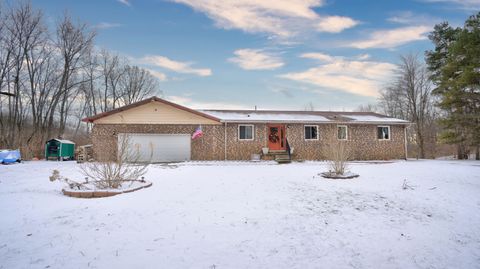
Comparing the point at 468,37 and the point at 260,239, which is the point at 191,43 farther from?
the point at 468,37

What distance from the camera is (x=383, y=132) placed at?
1886 cm

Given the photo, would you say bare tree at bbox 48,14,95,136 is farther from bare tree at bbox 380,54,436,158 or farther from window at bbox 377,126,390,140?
bare tree at bbox 380,54,436,158

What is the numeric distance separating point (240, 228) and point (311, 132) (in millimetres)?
15230

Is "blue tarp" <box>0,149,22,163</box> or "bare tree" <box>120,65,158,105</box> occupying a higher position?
"bare tree" <box>120,65,158,105</box>

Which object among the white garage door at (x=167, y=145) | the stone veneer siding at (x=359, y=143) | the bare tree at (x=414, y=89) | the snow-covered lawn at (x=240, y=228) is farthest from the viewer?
the bare tree at (x=414, y=89)

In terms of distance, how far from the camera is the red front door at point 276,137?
18.1 m

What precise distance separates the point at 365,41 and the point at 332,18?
303 cm

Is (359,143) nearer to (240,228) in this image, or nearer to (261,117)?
(261,117)

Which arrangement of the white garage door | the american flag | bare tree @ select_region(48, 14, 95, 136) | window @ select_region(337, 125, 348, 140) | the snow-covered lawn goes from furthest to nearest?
bare tree @ select_region(48, 14, 95, 136) < window @ select_region(337, 125, 348, 140) < the white garage door < the american flag < the snow-covered lawn

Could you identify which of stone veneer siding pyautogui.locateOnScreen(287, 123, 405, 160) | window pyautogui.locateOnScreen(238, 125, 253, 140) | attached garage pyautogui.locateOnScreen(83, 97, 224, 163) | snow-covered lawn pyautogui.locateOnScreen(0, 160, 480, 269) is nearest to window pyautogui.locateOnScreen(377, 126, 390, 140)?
stone veneer siding pyautogui.locateOnScreen(287, 123, 405, 160)

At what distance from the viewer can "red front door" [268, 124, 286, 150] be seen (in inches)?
713

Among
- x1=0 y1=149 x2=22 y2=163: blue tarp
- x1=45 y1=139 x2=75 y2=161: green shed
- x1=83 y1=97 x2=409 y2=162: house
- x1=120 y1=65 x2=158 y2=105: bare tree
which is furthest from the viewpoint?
x1=120 y1=65 x2=158 y2=105: bare tree

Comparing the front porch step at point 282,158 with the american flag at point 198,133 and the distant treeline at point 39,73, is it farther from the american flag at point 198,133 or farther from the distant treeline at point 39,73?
the distant treeline at point 39,73

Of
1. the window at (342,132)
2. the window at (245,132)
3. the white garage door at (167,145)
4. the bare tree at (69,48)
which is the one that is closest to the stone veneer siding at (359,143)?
the window at (342,132)
